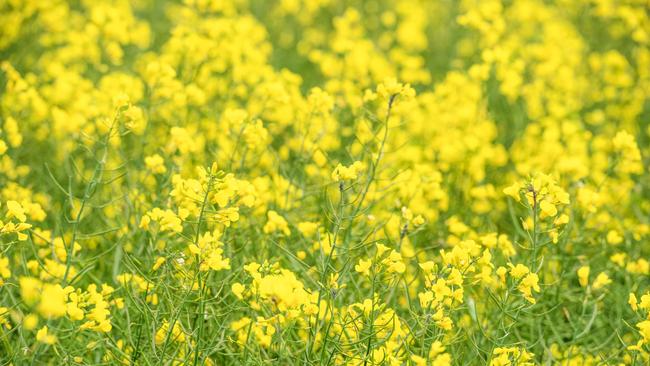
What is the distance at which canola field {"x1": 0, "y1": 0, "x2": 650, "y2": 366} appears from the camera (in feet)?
8.77

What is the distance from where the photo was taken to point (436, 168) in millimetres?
4598

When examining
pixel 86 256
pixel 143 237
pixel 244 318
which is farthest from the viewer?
pixel 86 256

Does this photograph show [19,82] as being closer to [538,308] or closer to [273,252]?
[273,252]

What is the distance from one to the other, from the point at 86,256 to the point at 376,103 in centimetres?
228

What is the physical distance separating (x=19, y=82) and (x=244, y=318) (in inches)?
76.3

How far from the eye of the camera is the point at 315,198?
13.8 ft

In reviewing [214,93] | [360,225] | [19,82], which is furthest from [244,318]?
[214,93]

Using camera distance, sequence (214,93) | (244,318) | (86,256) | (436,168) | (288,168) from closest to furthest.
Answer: (244,318) < (86,256) < (288,168) < (436,168) < (214,93)

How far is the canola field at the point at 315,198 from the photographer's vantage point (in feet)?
8.77

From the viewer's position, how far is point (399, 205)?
11.8 feet

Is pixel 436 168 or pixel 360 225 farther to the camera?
pixel 436 168

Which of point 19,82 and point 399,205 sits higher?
point 19,82

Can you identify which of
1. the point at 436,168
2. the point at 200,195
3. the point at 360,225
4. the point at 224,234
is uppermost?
the point at 200,195

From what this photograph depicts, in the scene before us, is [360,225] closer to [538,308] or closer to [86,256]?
[538,308]
